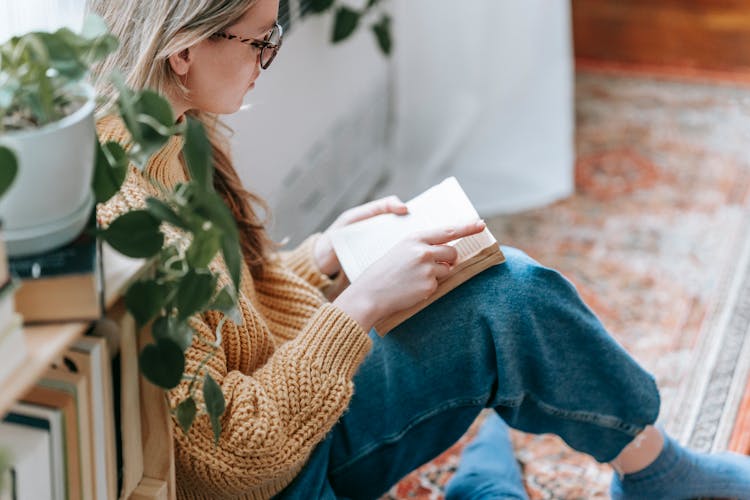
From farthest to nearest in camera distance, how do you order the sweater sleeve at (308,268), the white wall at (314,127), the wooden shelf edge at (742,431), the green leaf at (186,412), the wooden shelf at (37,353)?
the white wall at (314,127), the wooden shelf edge at (742,431), the sweater sleeve at (308,268), the green leaf at (186,412), the wooden shelf at (37,353)

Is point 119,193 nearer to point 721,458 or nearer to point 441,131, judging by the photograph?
point 721,458

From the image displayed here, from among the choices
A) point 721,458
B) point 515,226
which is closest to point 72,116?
point 721,458

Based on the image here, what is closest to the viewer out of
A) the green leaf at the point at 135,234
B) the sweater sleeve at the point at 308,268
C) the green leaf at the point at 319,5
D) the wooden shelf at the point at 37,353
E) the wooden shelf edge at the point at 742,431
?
the wooden shelf at the point at 37,353

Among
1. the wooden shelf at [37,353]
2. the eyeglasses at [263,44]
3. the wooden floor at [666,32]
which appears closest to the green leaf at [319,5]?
the eyeglasses at [263,44]

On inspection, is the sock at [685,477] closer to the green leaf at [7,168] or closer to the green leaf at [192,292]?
the green leaf at [192,292]

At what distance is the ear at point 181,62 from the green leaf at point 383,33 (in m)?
1.11

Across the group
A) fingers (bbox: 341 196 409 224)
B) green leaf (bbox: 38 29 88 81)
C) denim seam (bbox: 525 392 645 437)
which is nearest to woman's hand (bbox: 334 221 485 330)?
fingers (bbox: 341 196 409 224)

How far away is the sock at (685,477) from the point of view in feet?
4.66

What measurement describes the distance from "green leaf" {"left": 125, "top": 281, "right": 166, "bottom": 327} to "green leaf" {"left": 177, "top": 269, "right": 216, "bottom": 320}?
0.9 inches

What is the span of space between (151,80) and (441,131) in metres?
1.49

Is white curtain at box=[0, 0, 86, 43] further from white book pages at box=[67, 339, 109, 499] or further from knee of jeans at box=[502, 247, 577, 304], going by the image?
knee of jeans at box=[502, 247, 577, 304]

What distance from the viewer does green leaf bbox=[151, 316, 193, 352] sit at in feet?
2.90

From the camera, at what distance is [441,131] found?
2.52m

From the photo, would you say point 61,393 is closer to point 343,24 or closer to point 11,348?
point 11,348
